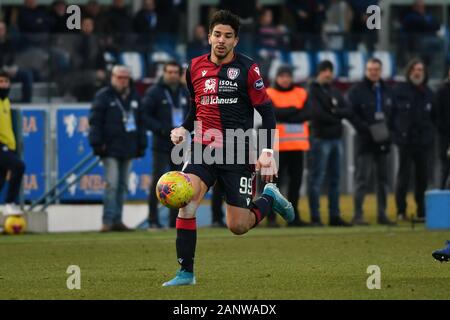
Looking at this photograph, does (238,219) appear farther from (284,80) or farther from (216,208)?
(284,80)

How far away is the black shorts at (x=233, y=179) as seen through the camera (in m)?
11.5

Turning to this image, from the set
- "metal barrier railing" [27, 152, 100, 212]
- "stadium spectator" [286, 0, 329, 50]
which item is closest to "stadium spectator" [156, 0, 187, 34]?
"stadium spectator" [286, 0, 329, 50]

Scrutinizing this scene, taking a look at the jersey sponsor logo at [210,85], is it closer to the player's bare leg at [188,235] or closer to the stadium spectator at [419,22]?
the player's bare leg at [188,235]

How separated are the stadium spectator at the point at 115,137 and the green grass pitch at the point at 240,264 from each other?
1.80 feet

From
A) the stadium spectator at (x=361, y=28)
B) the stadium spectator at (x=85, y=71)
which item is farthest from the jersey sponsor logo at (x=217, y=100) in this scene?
the stadium spectator at (x=361, y=28)

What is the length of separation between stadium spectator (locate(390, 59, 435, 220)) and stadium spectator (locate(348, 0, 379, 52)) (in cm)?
597

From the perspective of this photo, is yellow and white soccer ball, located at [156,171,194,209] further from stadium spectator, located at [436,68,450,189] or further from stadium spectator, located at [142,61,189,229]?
stadium spectator, located at [436,68,450,189]

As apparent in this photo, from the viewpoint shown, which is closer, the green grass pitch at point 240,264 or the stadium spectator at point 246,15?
the green grass pitch at point 240,264

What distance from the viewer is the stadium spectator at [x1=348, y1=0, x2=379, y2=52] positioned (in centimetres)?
2703

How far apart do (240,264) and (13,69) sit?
10.7 metres

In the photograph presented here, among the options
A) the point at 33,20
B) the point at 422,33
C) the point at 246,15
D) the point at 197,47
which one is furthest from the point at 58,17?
the point at 422,33

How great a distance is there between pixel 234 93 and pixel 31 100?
12.2m

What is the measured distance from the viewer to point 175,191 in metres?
11.0
